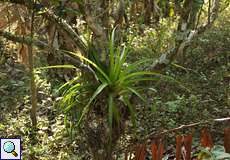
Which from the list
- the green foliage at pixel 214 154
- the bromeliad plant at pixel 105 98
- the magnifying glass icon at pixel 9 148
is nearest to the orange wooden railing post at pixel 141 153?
the green foliage at pixel 214 154

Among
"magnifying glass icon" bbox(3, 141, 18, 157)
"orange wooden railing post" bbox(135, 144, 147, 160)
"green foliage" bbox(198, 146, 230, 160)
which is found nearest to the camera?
"green foliage" bbox(198, 146, 230, 160)

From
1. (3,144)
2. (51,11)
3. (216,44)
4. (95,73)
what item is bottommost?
(3,144)

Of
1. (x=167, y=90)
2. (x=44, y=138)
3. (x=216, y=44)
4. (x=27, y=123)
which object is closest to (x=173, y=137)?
(x=167, y=90)

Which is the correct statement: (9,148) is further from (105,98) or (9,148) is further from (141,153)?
(141,153)

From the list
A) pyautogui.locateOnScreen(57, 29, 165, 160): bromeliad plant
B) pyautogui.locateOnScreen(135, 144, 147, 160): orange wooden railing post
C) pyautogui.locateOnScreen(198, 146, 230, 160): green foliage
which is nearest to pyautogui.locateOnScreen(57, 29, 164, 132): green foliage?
pyautogui.locateOnScreen(57, 29, 165, 160): bromeliad plant

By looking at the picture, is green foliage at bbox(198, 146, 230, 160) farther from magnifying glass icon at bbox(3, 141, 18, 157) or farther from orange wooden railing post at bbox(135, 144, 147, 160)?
magnifying glass icon at bbox(3, 141, 18, 157)

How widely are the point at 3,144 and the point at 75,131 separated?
1137mm

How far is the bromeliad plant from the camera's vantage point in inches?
130

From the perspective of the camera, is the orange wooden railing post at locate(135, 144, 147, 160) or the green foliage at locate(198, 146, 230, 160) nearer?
the green foliage at locate(198, 146, 230, 160)

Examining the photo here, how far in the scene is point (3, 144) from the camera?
3.04 m

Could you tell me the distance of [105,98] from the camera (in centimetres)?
338

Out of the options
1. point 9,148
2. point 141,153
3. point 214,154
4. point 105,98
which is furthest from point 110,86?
point 214,154

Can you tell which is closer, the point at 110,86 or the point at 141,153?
the point at 141,153

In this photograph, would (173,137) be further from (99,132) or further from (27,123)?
(27,123)
